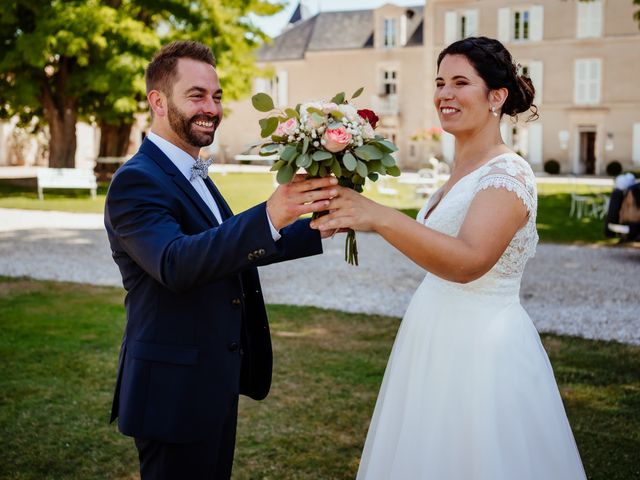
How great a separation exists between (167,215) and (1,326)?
5.89 m

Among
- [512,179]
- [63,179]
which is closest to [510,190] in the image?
[512,179]

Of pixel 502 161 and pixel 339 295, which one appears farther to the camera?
pixel 339 295

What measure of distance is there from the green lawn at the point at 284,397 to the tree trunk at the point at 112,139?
1972 centimetres

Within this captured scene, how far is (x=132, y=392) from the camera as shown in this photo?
9.00 ft

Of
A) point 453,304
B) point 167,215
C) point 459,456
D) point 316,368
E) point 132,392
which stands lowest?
point 316,368

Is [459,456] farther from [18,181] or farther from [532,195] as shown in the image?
[18,181]

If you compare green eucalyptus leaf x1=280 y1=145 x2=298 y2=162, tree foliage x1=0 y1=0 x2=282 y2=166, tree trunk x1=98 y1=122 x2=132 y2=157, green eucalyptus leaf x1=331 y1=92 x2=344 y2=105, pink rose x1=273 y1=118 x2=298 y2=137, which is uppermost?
tree foliage x1=0 y1=0 x2=282 y2=166

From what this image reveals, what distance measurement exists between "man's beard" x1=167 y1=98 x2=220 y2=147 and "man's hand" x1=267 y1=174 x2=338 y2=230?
57cm

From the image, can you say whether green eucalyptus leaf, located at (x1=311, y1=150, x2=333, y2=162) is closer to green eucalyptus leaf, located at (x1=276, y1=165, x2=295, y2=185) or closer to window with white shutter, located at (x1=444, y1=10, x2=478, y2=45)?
green eucalyptus leaf, located at (x1=276, y1=165, x2=295, y2=185)

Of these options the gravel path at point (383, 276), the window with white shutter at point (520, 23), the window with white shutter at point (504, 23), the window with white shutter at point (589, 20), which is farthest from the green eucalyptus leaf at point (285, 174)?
the window with white shutter at point (520, 23)

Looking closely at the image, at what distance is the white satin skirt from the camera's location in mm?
2982

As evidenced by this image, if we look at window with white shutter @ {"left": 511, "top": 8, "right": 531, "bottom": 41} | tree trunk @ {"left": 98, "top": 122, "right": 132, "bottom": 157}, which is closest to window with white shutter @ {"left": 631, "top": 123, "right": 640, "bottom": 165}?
window with white shutter @ {"left": 511, "top": 8, "right": 531, "bottom": 41}

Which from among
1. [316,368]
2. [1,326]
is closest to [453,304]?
[316,368]

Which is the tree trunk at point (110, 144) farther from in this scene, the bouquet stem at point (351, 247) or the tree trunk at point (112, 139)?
the bouquet stem at point (351, 247)
